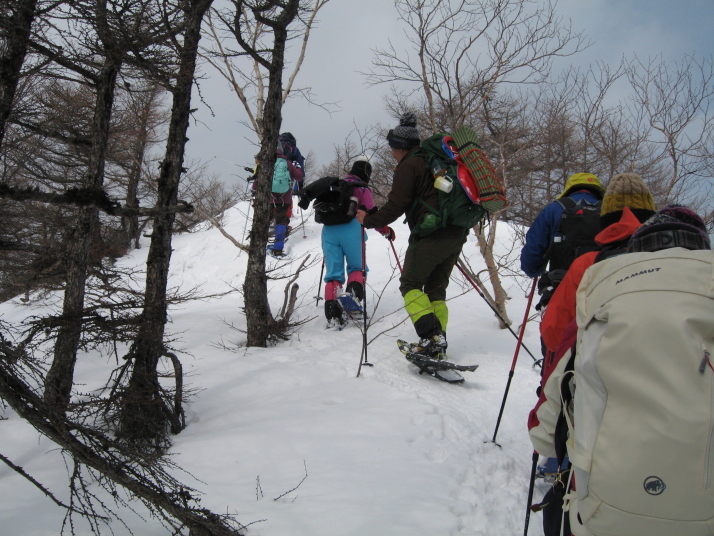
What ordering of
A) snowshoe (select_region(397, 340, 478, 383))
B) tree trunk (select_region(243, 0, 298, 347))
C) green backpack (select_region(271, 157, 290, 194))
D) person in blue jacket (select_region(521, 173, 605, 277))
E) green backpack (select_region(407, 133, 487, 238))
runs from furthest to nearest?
1. green backpack (select_region(271, 157, 290, 194))
2. tree trunk (select_region(243, 0, 298, 347))
3. snowshoe (select_region(397, 340, 478, 383))
4. green backpack (select_region(407, 133, 487, 238))
5. person in blue jacket (select_region(521, 173, 605, 277))

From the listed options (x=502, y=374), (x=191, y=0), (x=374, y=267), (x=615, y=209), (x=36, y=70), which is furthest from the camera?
(x=374, y=267)

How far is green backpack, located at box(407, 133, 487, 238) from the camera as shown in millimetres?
4191

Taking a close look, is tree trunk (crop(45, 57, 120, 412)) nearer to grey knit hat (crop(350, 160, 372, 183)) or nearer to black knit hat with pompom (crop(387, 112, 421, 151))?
black knit hat with pompom (crop(387, 112, 421, 151))

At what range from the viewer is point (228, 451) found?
2748mm

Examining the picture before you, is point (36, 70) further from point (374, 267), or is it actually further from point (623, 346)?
point (374, 267)

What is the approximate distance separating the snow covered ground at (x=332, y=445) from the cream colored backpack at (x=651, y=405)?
111 cm

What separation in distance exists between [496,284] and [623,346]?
5.31 metres

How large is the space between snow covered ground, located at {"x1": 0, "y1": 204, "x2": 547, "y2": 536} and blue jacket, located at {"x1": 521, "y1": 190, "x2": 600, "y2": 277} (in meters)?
1.37

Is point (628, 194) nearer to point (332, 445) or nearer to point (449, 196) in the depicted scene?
point (449, 196)

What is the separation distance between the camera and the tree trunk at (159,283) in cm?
295

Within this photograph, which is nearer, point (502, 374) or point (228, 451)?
point (228, 451)

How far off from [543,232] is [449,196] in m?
0.96

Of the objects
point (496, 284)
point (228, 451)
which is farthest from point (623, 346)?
point (496, 284)

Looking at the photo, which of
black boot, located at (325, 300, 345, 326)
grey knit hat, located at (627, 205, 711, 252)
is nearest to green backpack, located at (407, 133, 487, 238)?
black boot, located at (325, 300, 345, 326)
